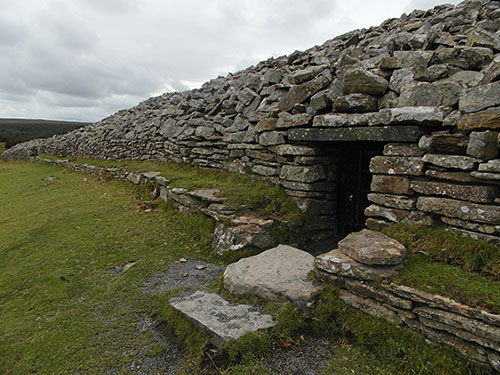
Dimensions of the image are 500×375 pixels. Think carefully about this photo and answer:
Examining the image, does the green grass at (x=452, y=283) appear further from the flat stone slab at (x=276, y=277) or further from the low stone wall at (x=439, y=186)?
the flat stone slab at (x=276, y=277)

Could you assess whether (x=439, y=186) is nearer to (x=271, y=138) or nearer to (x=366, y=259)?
(x=366, y=259)

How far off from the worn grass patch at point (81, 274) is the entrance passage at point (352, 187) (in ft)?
11.7

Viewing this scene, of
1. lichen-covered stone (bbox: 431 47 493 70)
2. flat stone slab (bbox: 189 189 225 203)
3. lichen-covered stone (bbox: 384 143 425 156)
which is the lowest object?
flat stone slab (bbox: 189 189 225 203)

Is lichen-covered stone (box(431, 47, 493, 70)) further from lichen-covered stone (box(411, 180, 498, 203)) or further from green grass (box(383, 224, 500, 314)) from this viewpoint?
green grass (box(383, 224, 500, 314))

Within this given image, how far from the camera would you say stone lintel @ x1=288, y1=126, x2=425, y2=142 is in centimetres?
532

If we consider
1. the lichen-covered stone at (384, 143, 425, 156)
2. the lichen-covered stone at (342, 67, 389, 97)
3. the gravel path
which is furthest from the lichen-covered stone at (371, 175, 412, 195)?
the gravel path

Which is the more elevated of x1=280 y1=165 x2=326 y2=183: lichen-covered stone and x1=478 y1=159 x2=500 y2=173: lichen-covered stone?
x1=478 y1=159 x2=500 y2=173: lichen-covered stone

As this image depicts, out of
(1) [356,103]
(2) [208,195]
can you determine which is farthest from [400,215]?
(2) [208,195]

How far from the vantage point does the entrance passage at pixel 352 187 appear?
7863 millimetres

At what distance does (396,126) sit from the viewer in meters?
5.46

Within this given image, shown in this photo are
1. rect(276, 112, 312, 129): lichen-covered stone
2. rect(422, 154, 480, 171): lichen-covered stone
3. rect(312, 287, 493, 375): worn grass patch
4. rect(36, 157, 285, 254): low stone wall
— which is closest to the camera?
rect(312, 287, 493, 375): worn grass patch

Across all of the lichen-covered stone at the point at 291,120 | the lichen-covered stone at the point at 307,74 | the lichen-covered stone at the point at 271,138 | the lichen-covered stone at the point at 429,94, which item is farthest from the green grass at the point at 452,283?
the lichen-covered stone at the point at 307,74

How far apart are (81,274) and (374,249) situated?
6054mm

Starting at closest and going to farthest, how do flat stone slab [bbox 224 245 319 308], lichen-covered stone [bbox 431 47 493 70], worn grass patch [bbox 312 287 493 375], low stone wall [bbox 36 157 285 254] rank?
worn grass patch [bbox 312 287 493 375]
flat stone slab [bbox 224 245 319 308]
lichen-covered stone [bbox 431 47 493 70]
low stone wall [bbox 36 157 285 254]
